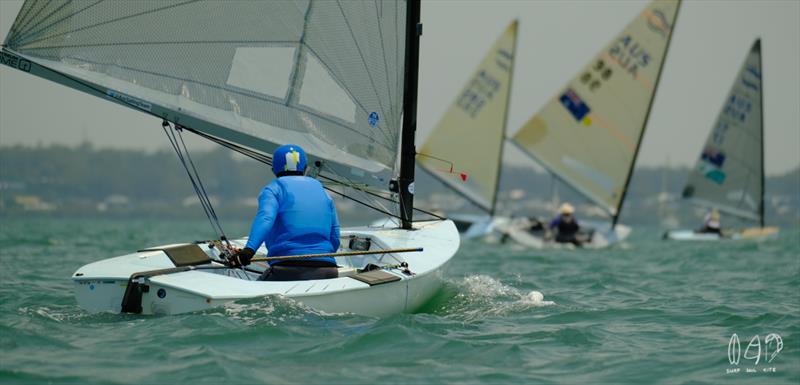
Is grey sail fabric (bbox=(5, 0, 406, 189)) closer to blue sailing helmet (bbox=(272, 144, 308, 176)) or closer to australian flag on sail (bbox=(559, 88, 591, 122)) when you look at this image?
blue sailing helmet (bbox=(272, 144, 308, 176))

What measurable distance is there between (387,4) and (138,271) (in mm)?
3477

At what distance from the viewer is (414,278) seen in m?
7.25

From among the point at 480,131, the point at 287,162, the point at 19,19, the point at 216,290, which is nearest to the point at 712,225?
the point at 480,131

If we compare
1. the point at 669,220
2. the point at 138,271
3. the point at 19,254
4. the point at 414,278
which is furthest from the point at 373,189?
the point at 669,220

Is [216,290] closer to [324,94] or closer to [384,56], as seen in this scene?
[324,94]

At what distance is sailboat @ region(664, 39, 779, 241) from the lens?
29.4 meters

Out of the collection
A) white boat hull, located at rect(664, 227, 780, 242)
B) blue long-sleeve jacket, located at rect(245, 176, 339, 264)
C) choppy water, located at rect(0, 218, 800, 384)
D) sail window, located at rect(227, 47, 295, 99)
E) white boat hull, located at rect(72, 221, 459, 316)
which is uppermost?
sail window, located at rect(227, 47, 295, 99)

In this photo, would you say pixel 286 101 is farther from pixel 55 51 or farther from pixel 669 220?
pixel 669 220

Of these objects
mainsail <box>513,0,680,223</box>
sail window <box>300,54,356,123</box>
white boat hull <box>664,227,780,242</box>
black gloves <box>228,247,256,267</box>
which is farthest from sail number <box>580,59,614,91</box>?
black gloves <box>228,247,256,267</box>

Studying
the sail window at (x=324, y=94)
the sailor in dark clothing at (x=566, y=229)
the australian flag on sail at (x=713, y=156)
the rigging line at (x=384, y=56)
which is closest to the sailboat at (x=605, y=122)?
the sailor in dark clothing at (x=566, y=229)

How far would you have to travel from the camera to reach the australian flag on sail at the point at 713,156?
3052cm

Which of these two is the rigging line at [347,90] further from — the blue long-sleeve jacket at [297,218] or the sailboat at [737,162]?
the sailboat at [737,162]

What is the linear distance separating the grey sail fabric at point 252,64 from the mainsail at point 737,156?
2281 cm

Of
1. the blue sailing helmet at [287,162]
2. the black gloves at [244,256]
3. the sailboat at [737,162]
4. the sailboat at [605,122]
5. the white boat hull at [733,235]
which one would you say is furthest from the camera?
the white boat hull at [733,235]
